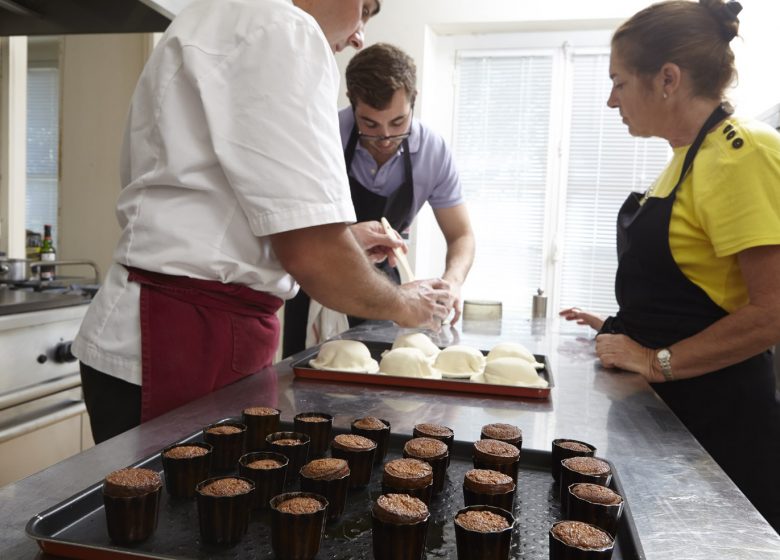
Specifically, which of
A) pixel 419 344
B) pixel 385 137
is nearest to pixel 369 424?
pixel 419 344

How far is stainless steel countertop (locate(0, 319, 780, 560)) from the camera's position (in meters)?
0.68

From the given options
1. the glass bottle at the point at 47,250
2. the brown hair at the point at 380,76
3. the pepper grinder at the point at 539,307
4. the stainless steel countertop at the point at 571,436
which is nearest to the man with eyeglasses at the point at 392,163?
the brown hair at the point at 380,76

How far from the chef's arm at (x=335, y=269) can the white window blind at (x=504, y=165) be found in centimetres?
267

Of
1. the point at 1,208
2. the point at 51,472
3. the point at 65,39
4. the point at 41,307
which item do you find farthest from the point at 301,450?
the point at 65,39

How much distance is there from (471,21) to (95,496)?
3.45 meters

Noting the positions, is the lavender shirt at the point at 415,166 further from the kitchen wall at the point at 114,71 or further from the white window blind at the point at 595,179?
the white window blind at the point at 595,179

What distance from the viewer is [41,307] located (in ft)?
7.08

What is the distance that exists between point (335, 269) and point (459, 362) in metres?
0.44

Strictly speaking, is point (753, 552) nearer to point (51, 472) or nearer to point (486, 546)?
point (486, 546)

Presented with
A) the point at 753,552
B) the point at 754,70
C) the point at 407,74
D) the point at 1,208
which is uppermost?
the point at 754,70

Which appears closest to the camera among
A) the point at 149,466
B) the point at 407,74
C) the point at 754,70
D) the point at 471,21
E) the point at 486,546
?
the point at 486,546

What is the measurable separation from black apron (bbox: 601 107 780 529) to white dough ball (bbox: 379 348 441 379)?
1.78 ft

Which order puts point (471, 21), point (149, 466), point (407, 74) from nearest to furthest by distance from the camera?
point (149, 466) → point (407, 74) → point (471, 21)

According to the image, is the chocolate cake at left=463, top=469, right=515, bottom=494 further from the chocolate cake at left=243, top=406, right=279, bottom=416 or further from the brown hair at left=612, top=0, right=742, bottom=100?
the brown hair at left=612, top=0, right=742, bottom=100
